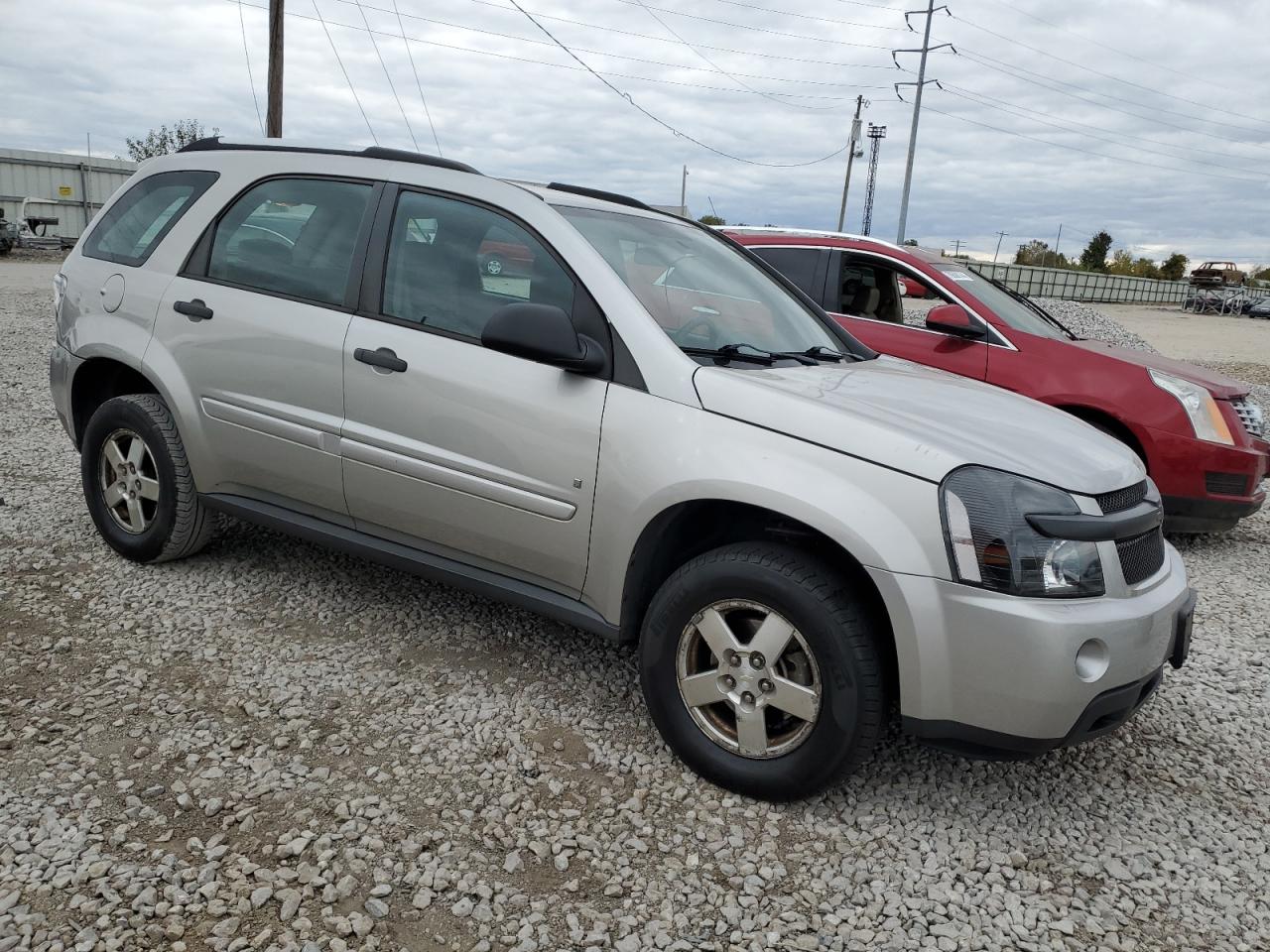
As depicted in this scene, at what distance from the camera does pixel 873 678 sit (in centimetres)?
265

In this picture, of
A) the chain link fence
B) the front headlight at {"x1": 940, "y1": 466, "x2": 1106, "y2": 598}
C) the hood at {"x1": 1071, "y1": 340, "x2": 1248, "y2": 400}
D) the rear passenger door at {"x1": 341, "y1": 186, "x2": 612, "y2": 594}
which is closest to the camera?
the front headlight at {"x1": 940, "y1": 466, "x2": 1106, "y2": 598}

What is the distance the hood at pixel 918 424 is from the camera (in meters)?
2.66

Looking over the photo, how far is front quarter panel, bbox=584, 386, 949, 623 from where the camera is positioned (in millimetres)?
2588

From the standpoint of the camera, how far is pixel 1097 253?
81125mm

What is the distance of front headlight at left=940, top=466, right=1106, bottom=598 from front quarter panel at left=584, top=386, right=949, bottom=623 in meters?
0.05

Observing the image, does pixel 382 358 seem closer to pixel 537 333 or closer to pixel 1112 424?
pixel 537 333

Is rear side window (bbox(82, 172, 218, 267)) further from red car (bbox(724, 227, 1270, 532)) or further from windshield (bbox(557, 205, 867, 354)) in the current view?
red car (bbox(724, 227, 1270, 532))

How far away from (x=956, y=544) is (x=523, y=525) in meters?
1.38

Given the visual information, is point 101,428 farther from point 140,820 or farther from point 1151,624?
point 1151,624

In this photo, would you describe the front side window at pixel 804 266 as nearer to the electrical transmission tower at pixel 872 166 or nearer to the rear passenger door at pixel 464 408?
the rear passenger door at pixel 464 408

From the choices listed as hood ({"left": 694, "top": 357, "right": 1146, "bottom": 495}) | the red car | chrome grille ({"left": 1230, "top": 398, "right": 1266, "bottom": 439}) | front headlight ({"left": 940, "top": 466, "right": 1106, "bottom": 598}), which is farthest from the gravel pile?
front headlight ({"left": 940, "top": 466, "right": 1106, "bottom": 598})

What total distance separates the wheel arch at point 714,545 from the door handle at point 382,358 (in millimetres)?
1103

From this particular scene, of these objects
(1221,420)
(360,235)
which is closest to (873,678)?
(360,235)

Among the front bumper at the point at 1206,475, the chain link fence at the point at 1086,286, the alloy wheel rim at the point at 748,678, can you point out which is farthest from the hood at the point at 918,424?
the chain link fence at the point at 1086,286
